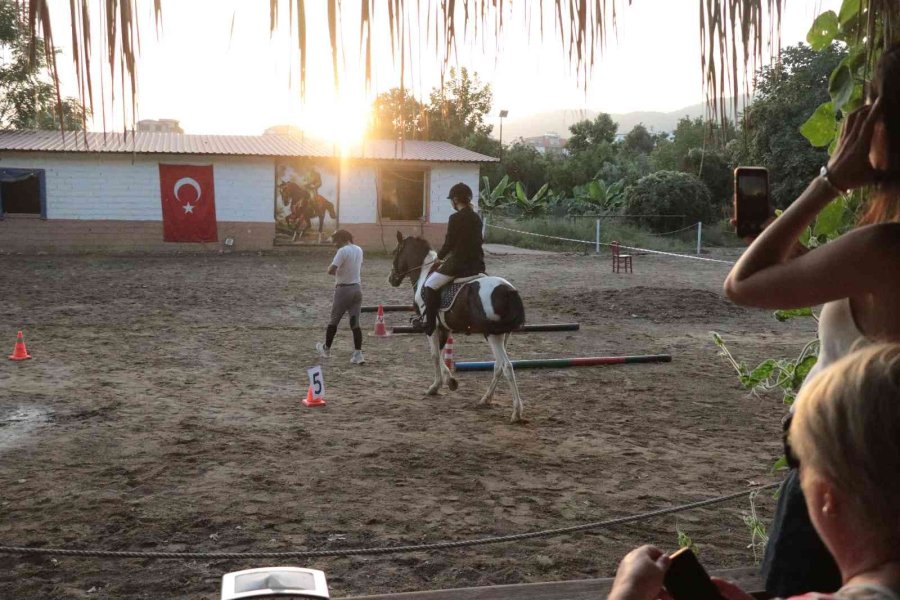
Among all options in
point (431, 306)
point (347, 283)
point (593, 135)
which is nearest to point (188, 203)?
point (347, 283)

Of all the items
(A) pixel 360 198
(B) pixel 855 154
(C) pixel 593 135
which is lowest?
(B) pixel 855 154

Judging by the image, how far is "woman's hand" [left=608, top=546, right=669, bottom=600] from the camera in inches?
45.6

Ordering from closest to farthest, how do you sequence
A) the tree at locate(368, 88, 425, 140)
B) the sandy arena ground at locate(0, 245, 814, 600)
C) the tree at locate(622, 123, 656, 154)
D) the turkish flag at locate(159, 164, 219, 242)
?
the tree at locate(368, 88, 425, 140) → the sandy arena ground at locate(0, 245, 814, 600) → the turkish flag at locate(159, 164, 219, 242) → the tree at locate(622, 123, 656, 154)

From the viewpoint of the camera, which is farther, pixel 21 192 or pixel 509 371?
pixel 21 192

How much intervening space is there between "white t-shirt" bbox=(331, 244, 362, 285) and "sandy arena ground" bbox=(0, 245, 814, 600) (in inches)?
41.0

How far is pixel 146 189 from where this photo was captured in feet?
77.6

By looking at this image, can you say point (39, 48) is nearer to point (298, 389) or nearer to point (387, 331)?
point (298, 389)

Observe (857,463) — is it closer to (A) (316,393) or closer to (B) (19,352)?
(A) (316,393)

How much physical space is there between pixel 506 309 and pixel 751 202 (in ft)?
18.2

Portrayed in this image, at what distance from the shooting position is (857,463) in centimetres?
90

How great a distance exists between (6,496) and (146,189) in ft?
65.4

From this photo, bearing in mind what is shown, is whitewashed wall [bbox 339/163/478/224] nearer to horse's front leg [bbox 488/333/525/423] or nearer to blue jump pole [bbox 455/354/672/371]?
blue jump pole [bbox 455/354/672/371]

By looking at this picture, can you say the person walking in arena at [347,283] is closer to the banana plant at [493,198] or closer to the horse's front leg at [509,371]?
the horse's front leg at [509,371]

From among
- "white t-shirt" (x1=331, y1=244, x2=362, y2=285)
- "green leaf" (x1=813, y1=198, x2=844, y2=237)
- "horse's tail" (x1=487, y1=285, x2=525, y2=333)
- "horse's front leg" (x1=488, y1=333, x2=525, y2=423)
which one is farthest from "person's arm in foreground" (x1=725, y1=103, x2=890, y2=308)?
"white t-shirt" (x1=331, y1=244, x2=362, y2=285)
